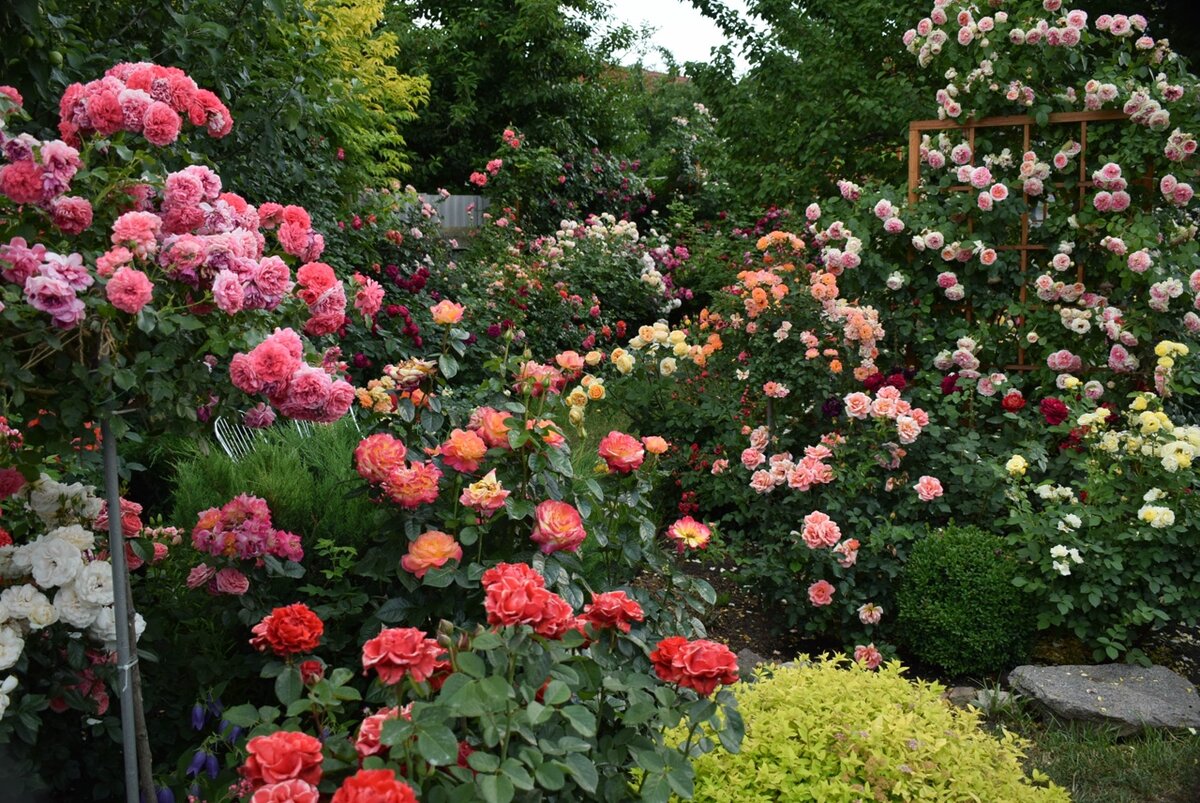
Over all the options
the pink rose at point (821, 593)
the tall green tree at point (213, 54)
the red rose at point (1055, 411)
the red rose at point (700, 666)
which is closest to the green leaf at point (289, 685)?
the red rose at point (700, 666)

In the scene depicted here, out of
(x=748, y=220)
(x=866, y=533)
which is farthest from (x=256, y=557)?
(x=748, y=220)

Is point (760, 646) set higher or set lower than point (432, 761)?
lower

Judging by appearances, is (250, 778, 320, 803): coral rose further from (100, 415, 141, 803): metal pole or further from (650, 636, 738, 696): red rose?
(100, 415, 141, 803): metal pole

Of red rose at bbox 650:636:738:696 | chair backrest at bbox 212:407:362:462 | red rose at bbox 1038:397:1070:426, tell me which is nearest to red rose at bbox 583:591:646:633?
red rose at bbox 650:636:738:696

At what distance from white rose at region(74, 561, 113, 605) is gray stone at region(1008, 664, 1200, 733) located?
8.47 ft

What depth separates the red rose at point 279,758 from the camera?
124cm

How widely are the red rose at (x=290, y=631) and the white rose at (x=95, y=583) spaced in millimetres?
524

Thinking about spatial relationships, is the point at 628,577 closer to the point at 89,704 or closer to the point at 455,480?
the point at 455,480

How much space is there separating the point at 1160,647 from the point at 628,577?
2.24m

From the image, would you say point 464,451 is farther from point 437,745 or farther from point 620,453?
point 437,745

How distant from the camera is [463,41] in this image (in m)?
10.7

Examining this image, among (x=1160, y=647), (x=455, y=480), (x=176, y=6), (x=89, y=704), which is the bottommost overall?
(x=1160, y=647)

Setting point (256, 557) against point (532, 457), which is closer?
point (532, 457)

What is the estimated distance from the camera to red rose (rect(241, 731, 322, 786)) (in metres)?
1.24
